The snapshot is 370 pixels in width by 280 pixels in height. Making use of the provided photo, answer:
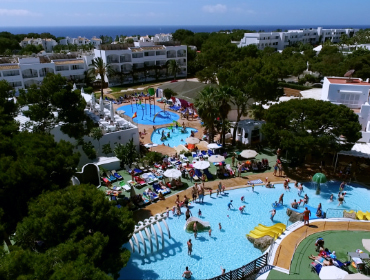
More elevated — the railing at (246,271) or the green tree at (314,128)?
the green tree at (314,128)

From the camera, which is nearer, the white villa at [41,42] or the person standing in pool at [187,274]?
the person standing in pool at [187,274]

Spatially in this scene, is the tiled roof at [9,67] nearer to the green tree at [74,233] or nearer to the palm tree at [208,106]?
the palm tree at [208,106]

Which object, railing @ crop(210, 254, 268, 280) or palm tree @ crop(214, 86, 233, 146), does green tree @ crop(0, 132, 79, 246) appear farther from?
palm tree @ crop(214, 86, 233, 146)

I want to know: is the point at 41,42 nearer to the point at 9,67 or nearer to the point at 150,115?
the point at 9,67

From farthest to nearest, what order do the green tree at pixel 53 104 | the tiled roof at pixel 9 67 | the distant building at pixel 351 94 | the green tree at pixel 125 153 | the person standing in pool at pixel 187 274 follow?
the tiled roof at pixel 9 67 < the distant building at pixel 351 94 < the green tree at pixel 125 153 < the green tree at pixel 53 104 < the person standing in pool at pixel 187 274

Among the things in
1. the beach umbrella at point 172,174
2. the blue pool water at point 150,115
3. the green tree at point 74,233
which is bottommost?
the blue pool water at point 150,115

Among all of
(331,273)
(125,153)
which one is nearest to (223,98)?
(125,153)

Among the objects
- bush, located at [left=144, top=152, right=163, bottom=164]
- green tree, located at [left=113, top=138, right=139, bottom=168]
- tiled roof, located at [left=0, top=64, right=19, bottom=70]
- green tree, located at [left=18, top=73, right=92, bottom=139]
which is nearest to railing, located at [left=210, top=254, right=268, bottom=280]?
bush, located at [left=144, top=152, right=163, bottom=164]

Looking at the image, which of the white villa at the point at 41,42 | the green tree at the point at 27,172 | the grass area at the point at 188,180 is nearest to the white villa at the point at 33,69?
the grass area at the point at 188,180
